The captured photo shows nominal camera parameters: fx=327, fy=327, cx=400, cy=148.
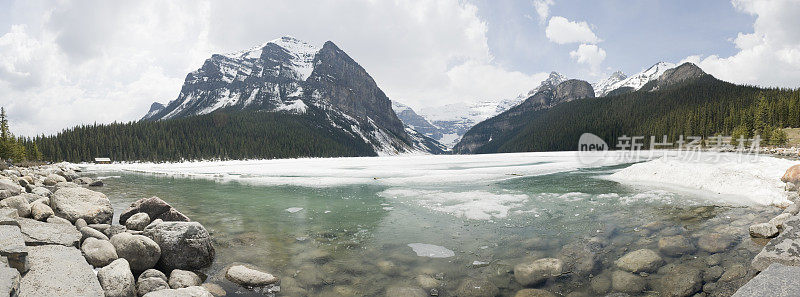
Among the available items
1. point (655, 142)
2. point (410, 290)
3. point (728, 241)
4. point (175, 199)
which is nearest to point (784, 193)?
point (728, 241)

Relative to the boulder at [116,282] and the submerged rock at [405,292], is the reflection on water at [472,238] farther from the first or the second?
the boulder at [116,282]

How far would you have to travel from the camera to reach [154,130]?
409 feet

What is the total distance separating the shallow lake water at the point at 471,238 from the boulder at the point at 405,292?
0.12 metres

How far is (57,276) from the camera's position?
6055 mm

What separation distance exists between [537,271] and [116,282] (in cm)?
939

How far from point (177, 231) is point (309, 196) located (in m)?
12.6

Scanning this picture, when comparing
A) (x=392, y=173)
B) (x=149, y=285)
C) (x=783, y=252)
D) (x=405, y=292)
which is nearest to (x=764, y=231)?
(x=783, y=252)

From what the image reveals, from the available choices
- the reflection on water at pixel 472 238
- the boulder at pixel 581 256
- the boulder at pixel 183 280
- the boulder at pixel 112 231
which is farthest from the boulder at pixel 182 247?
the boulder at pixel 581 256

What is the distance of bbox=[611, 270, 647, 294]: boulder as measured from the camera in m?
7.31

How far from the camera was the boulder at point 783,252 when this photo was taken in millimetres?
6948

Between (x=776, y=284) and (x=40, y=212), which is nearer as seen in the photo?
(x=776, y=284)

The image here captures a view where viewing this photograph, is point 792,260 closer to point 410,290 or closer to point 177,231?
point 410,290

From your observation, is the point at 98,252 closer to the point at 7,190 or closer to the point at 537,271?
the point at 7,190

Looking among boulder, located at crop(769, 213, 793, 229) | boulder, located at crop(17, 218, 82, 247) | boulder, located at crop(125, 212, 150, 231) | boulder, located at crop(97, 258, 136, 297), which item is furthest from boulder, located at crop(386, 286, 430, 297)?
boulder, located at crop(769, 213, 793, 229)
